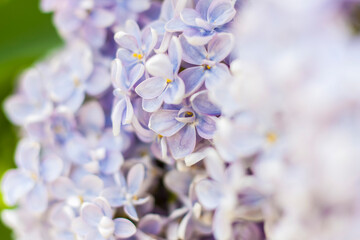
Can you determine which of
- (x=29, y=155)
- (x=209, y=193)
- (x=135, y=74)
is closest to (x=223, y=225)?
(x=209, y=193)

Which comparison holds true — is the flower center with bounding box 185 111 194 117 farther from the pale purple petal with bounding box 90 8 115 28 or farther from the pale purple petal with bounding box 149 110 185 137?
the pale purple petal with bounding box 90 8 115 28

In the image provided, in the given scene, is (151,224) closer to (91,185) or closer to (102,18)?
(91,185)

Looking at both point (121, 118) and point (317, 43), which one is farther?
point (121, 118)

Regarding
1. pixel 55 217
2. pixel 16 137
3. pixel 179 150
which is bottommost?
pixel 16 137

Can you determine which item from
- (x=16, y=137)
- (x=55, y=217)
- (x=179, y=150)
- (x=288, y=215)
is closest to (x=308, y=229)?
(x=288, y=215)

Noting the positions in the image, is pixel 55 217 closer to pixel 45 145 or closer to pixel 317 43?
pixel 45 145

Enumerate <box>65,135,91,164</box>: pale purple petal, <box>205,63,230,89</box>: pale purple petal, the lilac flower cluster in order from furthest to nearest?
1. <box>65,135,91,164</box>: pale purple petal
2. <box>205,63,230,89</box>: pale purple petal
3. the lilac flower cluster

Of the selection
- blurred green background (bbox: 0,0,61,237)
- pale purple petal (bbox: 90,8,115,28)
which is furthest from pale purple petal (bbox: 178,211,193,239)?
blurred green background (bbox: 0,0,61,237)
